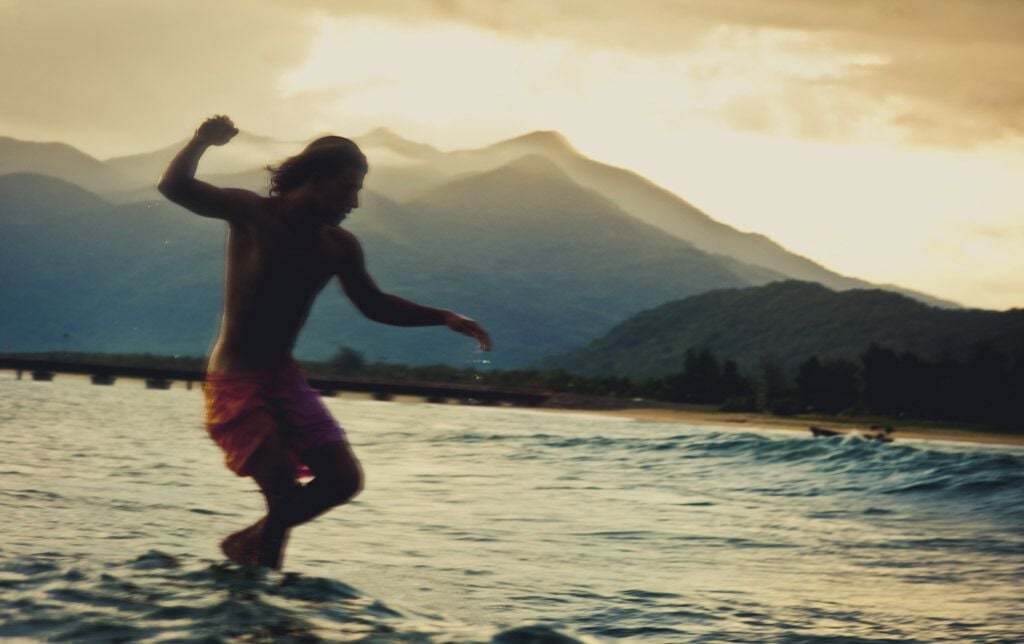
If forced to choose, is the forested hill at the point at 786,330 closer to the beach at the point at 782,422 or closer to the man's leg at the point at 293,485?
the beach at the point at 782,422

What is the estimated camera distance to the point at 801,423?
75.6 meters

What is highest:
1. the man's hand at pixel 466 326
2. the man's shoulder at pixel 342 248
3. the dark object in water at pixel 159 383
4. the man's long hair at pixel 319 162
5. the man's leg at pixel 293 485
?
the man's long hair at pixel 319 162

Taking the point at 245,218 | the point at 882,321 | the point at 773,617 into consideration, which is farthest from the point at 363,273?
the point at 882,321

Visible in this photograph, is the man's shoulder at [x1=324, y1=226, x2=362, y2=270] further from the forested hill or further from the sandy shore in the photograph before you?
the forested hill

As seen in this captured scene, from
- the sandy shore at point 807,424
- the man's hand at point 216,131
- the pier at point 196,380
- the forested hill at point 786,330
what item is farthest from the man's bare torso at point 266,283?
the forested hill at point 786,330

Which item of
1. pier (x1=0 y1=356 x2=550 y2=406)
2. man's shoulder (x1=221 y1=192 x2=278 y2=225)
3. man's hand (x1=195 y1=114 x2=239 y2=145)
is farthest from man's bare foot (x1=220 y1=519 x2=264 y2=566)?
pier (x1=0 y1=356 x2=550 y2=406)

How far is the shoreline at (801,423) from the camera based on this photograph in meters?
72.9

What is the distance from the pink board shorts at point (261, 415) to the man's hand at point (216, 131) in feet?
3.57

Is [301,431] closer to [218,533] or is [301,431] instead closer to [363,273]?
[363,273]

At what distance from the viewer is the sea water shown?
18.5 feet

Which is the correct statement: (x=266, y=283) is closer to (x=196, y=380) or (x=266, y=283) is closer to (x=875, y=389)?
(x=875, y=389)

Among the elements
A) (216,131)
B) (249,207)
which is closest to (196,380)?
(249,207)

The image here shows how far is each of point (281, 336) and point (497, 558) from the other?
3.40 meters

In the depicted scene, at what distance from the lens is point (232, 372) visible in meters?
5.99
